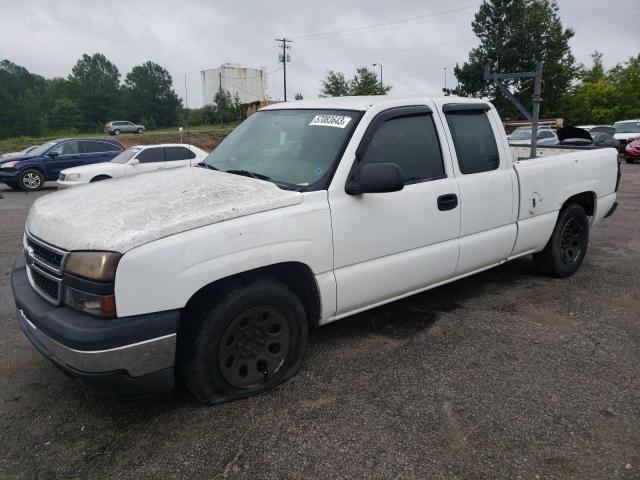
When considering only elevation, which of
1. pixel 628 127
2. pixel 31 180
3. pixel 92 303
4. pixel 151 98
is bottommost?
pixel 31 180

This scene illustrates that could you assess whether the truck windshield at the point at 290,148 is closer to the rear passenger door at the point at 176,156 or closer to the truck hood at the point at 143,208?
the truck hood at the point at 143,208

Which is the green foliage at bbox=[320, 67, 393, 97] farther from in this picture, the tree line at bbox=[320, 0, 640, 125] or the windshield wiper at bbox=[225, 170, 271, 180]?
the windshield wiper at bbox=[225, 170, 271, 180]

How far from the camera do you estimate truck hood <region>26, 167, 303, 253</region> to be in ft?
8.25

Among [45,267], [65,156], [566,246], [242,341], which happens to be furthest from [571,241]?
[65,156]

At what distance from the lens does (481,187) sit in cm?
397

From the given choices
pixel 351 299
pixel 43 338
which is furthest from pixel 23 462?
pixel 351 299

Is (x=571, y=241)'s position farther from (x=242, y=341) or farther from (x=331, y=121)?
(x=242, y=341)

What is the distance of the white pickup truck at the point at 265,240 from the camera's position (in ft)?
8.10

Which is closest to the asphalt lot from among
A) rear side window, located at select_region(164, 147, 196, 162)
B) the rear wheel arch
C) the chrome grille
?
the chrome grille

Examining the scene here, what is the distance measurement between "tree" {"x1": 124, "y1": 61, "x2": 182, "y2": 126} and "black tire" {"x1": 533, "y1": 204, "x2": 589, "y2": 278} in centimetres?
8238

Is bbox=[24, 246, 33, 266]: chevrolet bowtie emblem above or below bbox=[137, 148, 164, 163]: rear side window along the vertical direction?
below

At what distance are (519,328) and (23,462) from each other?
11.0ft

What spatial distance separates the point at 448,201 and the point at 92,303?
8.15 feet

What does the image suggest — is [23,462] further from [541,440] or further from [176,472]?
[541,440]
